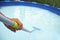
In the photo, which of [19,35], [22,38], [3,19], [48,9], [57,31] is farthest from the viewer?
[48,9]

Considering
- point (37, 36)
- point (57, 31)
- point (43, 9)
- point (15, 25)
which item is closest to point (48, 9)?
point (43, 9)

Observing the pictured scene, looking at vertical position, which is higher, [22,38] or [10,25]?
[10,25]

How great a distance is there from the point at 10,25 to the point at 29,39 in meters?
1.02

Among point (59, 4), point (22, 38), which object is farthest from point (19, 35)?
point (59, 4)

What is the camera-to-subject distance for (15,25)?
102 centimetres

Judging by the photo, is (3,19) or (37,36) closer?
(3,19)

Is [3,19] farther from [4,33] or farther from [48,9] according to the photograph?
[48,9]

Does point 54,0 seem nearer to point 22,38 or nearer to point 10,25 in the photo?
point 22,38

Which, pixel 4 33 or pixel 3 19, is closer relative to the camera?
pixel 3 19

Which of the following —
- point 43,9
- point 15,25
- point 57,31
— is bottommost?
point 43,9

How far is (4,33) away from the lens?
215 cm

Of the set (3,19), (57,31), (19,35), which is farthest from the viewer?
(57,31)

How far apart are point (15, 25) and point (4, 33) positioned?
117cm

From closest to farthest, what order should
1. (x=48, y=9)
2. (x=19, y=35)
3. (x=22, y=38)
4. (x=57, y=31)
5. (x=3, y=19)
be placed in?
(x=3, y=19)
(x=22, y=38)
(x=19, y=35)
(x=57, y=31)
(x=48, y=9)
